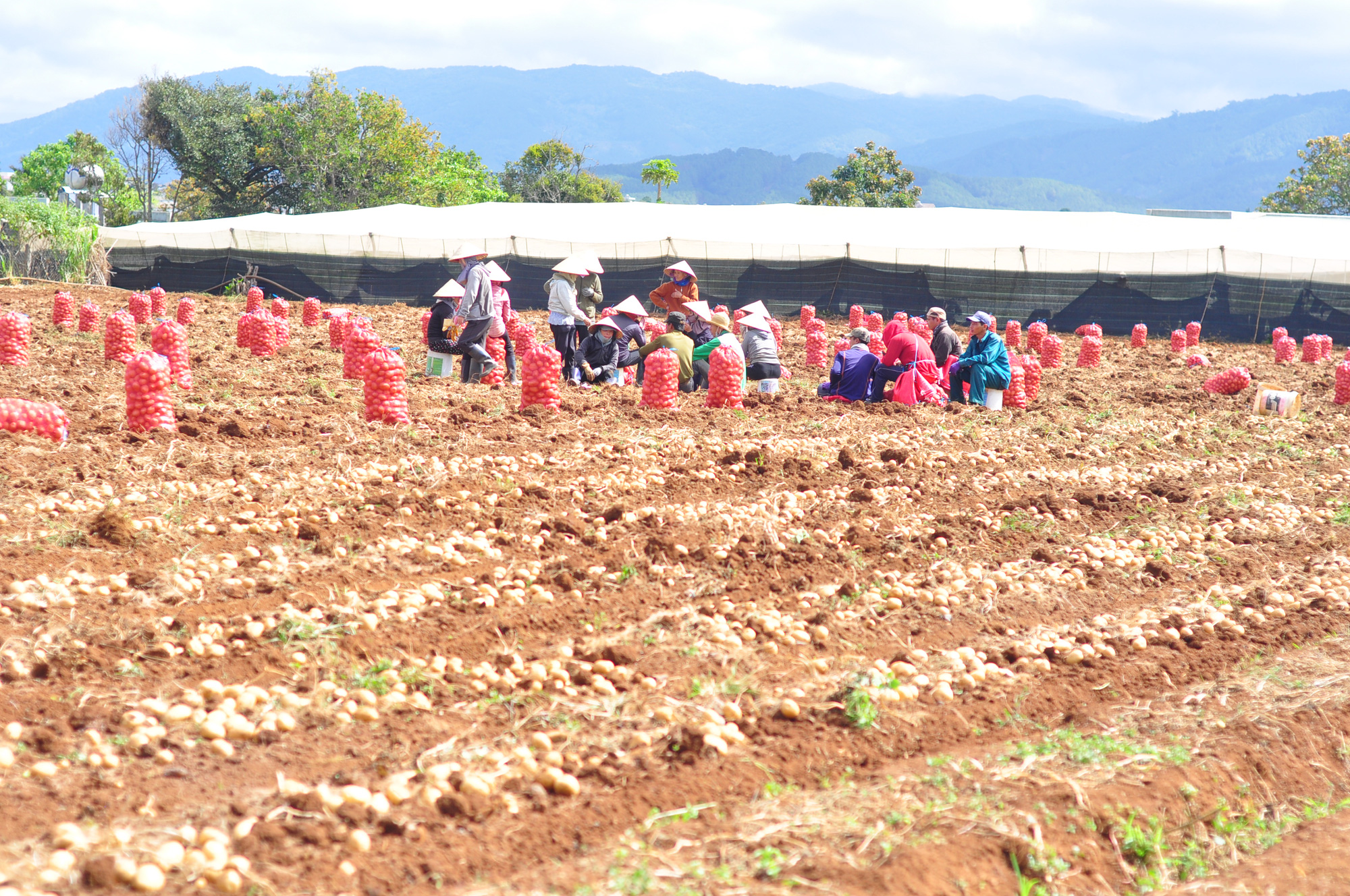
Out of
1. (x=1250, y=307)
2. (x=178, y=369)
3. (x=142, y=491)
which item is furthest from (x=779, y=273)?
(x=142, y=491)

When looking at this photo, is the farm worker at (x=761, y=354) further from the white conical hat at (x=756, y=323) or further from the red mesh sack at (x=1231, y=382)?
the red mesh sack at (x=1231, y=382)

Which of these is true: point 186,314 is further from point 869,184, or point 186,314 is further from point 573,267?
point 869,184

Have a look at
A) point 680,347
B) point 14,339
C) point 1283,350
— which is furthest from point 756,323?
point 1283,350

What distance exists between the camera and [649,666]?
4.25 m

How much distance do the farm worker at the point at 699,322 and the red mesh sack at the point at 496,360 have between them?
195 centimetres

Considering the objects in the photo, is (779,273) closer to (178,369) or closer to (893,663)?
(178,369)

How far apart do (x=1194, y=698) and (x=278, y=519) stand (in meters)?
4.48

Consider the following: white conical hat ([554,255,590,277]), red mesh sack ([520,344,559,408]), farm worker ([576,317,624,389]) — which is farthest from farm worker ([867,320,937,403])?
white conical hat ([554,255,590,277])

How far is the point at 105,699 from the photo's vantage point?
3.73m

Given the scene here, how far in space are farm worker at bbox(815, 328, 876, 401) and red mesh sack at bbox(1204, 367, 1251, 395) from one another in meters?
4.86

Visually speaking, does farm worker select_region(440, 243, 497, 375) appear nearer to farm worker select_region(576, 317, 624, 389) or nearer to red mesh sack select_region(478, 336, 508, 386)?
red mesh sack select_region(478, 336, 508, 386)

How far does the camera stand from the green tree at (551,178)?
68.4 meters

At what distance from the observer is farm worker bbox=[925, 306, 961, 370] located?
11.3m

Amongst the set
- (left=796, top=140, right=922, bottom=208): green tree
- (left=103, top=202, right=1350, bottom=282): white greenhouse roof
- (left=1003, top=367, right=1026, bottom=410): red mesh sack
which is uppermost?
(left=796, top=140, right=922, bottom=208): green tree
